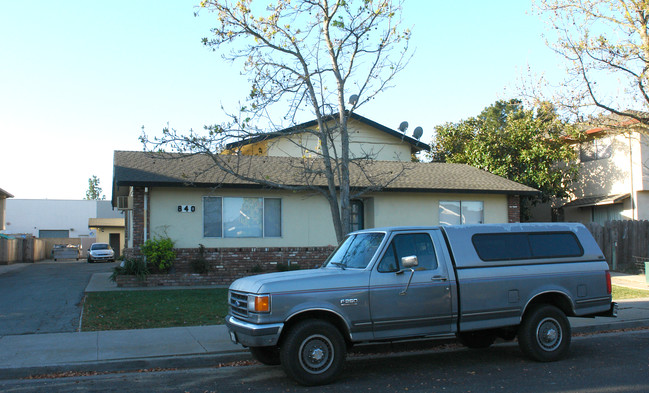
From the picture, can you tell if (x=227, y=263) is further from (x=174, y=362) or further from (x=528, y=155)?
(x=528, y=155)

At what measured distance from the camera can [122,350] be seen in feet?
28.9

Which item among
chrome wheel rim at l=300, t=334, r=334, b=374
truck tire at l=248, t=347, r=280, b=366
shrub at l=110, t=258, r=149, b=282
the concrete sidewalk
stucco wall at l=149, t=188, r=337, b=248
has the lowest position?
the concrete sidewalk

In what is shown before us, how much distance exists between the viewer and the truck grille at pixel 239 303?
7.36 m

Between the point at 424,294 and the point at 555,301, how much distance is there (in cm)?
227

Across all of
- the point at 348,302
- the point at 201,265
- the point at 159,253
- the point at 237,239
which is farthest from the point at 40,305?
the point at 348,302

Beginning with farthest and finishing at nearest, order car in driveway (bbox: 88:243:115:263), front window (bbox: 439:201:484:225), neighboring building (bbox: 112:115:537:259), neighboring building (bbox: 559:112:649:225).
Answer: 1. car in driveway (bbox: 88:243:115:263)
2. neighboring building (bbox: 559:112:649:225)
3. front window (bbox: 439:201:484:225)
4. neighboring building (bbox: 112:115:537:259)

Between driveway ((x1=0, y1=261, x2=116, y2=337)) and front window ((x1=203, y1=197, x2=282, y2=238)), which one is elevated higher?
front window ((x1=203, y1=197, x2=282, y2=238))

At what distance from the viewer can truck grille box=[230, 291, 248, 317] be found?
24.2ft

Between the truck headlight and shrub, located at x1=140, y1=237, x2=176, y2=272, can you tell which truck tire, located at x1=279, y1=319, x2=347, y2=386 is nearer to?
the truck headlight

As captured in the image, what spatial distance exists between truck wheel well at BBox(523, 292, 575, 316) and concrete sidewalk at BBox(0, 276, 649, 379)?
2.12 m

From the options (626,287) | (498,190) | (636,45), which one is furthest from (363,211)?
(636,45)

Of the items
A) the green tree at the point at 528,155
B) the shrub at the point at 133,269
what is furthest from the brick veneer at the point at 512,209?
the shrub at the point at 133,269

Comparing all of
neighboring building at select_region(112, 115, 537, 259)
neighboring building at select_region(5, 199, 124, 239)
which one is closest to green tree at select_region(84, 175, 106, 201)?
neighboring building at select_region(5, 199, 124, 239)

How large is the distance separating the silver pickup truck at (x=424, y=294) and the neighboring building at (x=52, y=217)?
5218cm
